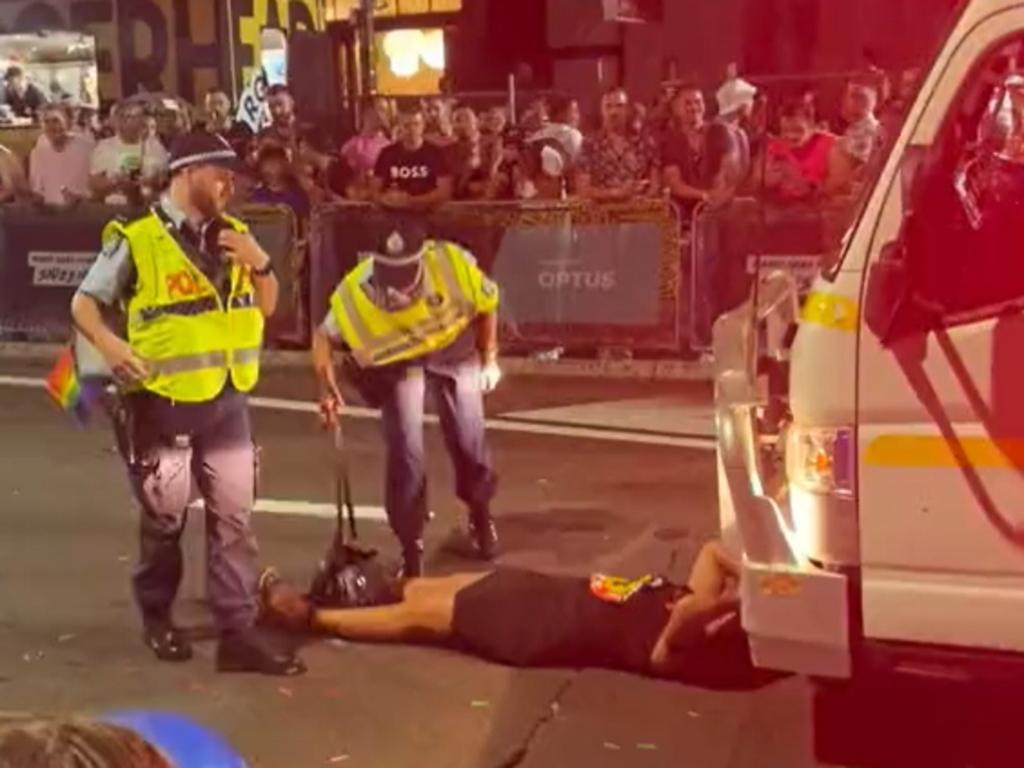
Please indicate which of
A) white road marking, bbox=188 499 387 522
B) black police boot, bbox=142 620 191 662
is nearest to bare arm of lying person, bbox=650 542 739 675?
black police boot, bbox=142 620 191 662

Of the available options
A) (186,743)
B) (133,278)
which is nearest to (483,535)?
(133,278)

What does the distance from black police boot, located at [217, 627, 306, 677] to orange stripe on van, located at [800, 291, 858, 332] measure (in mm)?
2548

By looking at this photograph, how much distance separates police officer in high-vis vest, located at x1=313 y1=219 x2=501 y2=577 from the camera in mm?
7629

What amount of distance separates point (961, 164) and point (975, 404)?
0.69 m

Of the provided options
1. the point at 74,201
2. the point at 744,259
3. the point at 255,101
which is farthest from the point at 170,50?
the point at 744,259

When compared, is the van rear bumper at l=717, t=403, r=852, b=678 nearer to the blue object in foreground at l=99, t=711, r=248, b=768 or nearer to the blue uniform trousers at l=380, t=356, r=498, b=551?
the blue uniform trousers at l=380, t=356, r=498, b=551

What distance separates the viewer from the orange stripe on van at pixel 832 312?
16.9ft

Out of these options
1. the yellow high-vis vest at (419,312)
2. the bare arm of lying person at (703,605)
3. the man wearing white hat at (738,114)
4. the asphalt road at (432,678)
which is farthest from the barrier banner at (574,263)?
the bare arm of lying person at (703,605)

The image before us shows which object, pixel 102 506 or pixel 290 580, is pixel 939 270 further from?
pixel 102 506

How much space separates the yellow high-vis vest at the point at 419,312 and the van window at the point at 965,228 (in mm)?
3084

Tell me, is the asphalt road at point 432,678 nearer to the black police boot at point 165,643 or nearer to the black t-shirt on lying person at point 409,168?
the black police boot at point 165,643

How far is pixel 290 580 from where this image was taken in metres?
8.02

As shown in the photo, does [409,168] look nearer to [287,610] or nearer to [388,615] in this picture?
[287,610]

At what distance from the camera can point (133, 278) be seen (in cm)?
657
